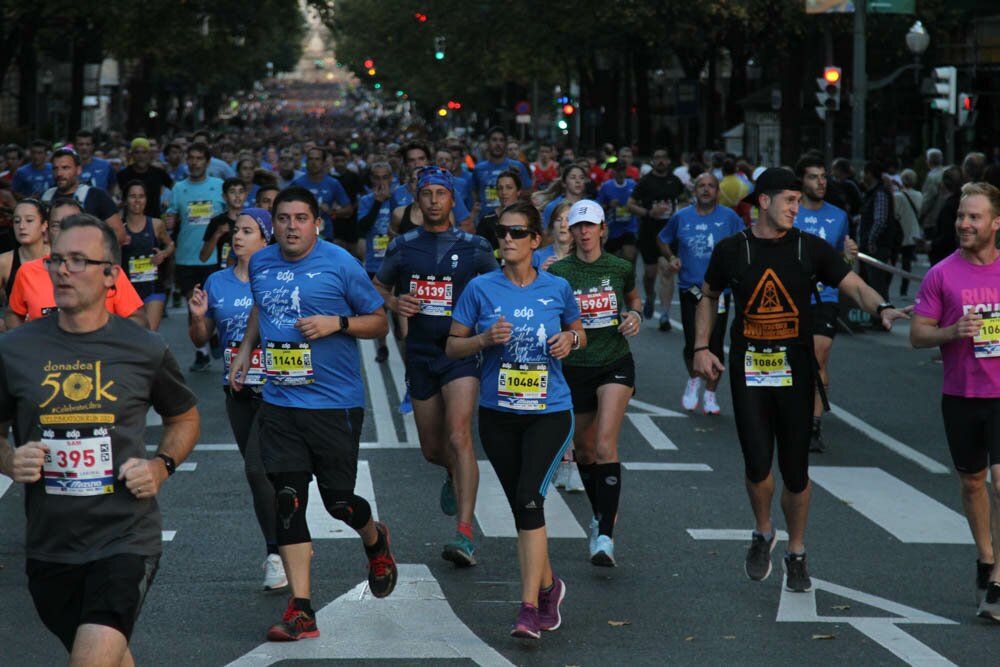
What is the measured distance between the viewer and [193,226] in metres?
17.1

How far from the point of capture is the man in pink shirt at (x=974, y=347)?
8.05m

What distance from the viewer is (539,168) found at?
26.5 m

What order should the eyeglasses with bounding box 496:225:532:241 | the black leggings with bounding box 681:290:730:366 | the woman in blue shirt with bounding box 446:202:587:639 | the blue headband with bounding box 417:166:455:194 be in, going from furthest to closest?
the black leggings with bounding box 681:290:730:366, the blue headband with bounding box 417:166:455:194, the eyeglasses with bounding box 496:225:532:241, the woman in blue shirt with bounding box 446:202:587:639

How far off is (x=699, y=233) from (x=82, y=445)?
33.6 feet

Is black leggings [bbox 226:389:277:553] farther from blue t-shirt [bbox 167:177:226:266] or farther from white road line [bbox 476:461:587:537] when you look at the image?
blue t-shirt [bbox 167:177:226:266]

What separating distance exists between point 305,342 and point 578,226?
215 centimetres

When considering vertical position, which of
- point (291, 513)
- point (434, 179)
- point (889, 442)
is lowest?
point (889, 442)

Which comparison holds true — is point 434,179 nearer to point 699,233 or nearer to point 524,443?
point 524,443

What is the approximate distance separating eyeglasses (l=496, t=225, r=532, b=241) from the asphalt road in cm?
162

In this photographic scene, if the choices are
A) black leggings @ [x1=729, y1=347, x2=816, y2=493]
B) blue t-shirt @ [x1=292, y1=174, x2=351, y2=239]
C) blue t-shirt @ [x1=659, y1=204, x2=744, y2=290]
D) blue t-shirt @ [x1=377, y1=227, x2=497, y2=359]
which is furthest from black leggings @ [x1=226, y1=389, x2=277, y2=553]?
blue t-shirt @ [x1=292, y1=174, x2=351, y2=239]

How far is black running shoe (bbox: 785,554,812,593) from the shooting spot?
27.8ft

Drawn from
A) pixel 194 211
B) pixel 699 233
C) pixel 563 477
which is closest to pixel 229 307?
pixel 563 477

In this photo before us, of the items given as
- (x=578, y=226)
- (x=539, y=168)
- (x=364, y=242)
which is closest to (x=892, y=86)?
(x=539, y=168)

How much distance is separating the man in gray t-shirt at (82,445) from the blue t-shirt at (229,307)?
3.61 meters
